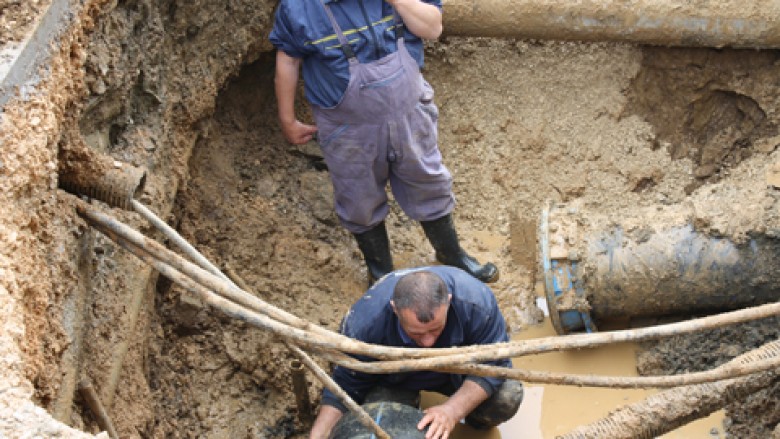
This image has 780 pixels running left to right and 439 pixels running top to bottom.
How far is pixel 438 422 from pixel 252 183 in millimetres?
2112

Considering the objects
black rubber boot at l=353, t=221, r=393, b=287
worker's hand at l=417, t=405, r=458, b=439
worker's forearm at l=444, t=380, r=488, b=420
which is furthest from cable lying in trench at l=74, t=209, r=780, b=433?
black rubber boot at l=353, t=221, r=393, b=287

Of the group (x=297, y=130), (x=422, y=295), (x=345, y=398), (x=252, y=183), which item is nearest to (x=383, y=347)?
(x=345, y=398)

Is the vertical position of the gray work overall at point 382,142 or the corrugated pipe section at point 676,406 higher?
the gray work overall at point 382,142

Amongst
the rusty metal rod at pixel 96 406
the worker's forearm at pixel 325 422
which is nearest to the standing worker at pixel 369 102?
the worker's forearm at pixel 325 422

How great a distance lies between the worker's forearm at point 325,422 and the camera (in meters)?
3.91

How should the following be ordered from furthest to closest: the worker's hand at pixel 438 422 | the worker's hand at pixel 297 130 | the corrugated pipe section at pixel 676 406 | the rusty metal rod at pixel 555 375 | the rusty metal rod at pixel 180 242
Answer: the worker's hand at pixel 297 130, the worker's hand at pixel 438 422, the corrugated pipe section at pixel 676 406, the rusty metal rod at pixel 180 242, the rusty metal rod at pixel 555 375

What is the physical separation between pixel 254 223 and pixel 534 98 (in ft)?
6.10

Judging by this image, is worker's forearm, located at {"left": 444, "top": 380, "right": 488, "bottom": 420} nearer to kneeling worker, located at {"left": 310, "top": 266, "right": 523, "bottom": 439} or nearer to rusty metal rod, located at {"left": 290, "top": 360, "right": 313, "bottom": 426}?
kneeling worker, located at {"left": 310, "top": 266, "right": 523, "bottom": 439}

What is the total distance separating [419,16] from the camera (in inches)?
162

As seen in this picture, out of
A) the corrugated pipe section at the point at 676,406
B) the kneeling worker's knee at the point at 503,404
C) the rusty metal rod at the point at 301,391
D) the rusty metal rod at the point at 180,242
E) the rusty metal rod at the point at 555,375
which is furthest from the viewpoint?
the kneeling worker's knee at the point at 503,404

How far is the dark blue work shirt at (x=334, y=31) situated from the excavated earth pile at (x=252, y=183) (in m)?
0.64

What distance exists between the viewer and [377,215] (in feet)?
15.9

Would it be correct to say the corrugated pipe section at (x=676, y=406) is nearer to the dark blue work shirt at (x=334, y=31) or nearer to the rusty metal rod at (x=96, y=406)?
the rusty metal rod at (x=96, y=406)

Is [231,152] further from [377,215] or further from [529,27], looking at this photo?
[529,27]
